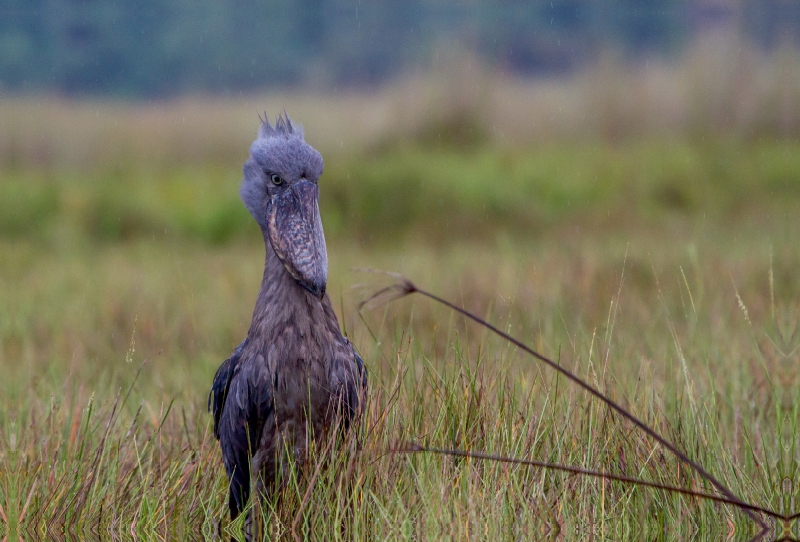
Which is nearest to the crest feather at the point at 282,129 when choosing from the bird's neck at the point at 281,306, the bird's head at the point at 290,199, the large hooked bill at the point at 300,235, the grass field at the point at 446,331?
the bird's head at the point at 290,199

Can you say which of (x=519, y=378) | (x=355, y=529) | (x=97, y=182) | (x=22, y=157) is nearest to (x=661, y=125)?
(x=97, y=182)

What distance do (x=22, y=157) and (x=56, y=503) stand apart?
1355cm

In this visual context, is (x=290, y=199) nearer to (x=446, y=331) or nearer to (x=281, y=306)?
(x=281, y=306)

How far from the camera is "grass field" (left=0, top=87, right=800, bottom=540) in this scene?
9.09 ft

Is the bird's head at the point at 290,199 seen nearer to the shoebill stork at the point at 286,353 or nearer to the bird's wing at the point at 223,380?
the shoebill stork at the point at 286,353

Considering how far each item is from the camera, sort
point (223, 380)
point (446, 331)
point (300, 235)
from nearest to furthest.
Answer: point (300, 235), point (223, 380), point (446, 331)

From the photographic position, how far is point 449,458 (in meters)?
2.84

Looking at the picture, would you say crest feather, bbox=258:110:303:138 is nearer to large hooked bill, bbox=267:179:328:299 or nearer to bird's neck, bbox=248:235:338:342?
large hooked bill, bbox=267:179:328:299

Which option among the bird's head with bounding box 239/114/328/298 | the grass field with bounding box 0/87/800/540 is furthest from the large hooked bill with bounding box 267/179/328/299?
the grass field with bounding box 0/87/800/540

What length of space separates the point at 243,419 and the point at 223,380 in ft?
0.80

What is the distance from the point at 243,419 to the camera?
9.50 ft

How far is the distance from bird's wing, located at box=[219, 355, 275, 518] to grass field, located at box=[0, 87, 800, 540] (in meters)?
0.16

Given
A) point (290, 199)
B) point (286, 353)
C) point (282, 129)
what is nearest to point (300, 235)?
point (290, 199)

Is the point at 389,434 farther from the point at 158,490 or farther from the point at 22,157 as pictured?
the point at 22,157
